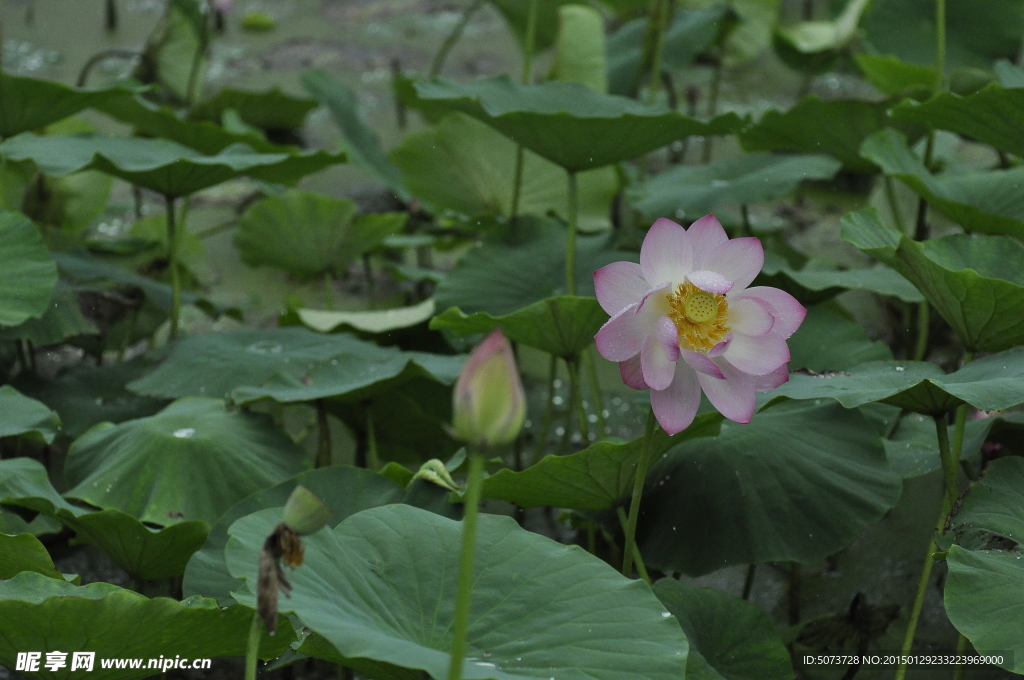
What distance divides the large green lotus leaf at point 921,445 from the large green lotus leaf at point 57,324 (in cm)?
125

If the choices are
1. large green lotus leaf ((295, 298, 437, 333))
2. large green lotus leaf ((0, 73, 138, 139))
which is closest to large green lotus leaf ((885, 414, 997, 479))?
large green lotus leaf ((295, 298, 437, 333))

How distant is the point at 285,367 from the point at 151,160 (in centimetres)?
43

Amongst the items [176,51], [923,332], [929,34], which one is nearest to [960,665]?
[923,332]

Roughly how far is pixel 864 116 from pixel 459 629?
4.75ft

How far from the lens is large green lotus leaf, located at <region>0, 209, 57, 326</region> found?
1.38 m

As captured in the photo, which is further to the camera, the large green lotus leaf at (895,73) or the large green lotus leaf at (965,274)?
the large green lotus leaf at (895,73)

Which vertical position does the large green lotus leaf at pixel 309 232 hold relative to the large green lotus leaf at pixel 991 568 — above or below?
below

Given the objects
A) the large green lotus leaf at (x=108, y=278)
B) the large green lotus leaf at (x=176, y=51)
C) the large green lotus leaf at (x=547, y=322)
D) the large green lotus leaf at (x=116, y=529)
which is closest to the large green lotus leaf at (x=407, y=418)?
the large green lotus leaf at (x=547, y=322)

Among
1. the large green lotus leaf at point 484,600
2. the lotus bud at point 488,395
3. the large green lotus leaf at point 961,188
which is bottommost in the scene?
the large green lotus leaf at point 484,600

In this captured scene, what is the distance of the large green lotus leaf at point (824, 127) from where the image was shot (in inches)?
67.2

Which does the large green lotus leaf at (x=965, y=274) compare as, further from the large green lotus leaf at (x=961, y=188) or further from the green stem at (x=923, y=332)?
the green stem at (x=923, y=332)

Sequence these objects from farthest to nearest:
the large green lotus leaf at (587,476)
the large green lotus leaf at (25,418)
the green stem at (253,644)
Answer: the large green lotus leaf at (25,418)
the large green lotus leaf at (587,476)
the green stem at (253,644)

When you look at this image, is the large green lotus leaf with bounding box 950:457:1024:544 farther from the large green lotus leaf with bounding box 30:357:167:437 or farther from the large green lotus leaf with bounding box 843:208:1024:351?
the large green lotus leaf with bounding box 30:357:167:437

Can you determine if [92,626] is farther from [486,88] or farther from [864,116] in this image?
[864,116]
